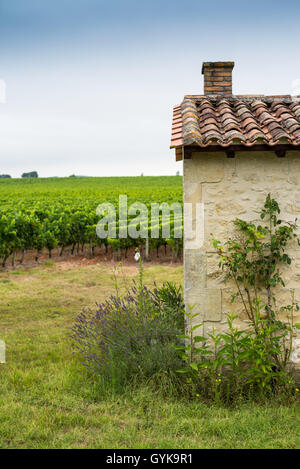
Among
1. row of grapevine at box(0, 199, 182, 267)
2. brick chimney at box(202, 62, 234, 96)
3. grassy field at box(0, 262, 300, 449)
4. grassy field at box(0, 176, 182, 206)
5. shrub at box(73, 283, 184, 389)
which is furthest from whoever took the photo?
grassy field at box(0, 176, 182, 206)

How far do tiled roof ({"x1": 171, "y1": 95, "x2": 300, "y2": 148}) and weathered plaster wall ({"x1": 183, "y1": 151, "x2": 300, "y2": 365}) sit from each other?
0.26 meters

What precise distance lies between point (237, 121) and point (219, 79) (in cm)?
210

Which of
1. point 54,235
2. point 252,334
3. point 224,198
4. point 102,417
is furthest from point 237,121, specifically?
point 54,235

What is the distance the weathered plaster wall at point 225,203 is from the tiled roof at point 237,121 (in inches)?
10.2

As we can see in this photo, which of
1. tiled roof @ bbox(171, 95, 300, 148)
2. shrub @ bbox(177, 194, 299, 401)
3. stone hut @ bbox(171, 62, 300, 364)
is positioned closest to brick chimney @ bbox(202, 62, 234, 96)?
tiled roof @ bbox(171, 95, 300, 148)

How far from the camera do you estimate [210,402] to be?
15.7 ft

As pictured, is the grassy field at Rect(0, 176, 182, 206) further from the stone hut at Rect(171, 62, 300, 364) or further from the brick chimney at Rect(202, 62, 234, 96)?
the stone hut at Rect(171, 62, 300, 364)

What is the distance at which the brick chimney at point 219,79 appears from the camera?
286 inches

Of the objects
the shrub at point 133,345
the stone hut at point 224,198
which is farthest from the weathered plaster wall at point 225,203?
the shrub at point 133,345

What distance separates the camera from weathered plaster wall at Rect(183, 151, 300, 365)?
204 inches

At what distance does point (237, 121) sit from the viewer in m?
5.55

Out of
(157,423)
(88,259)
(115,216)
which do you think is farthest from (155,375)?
(115,216)

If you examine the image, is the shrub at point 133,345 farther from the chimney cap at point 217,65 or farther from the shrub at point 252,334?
the chimney cap at point 217,65
